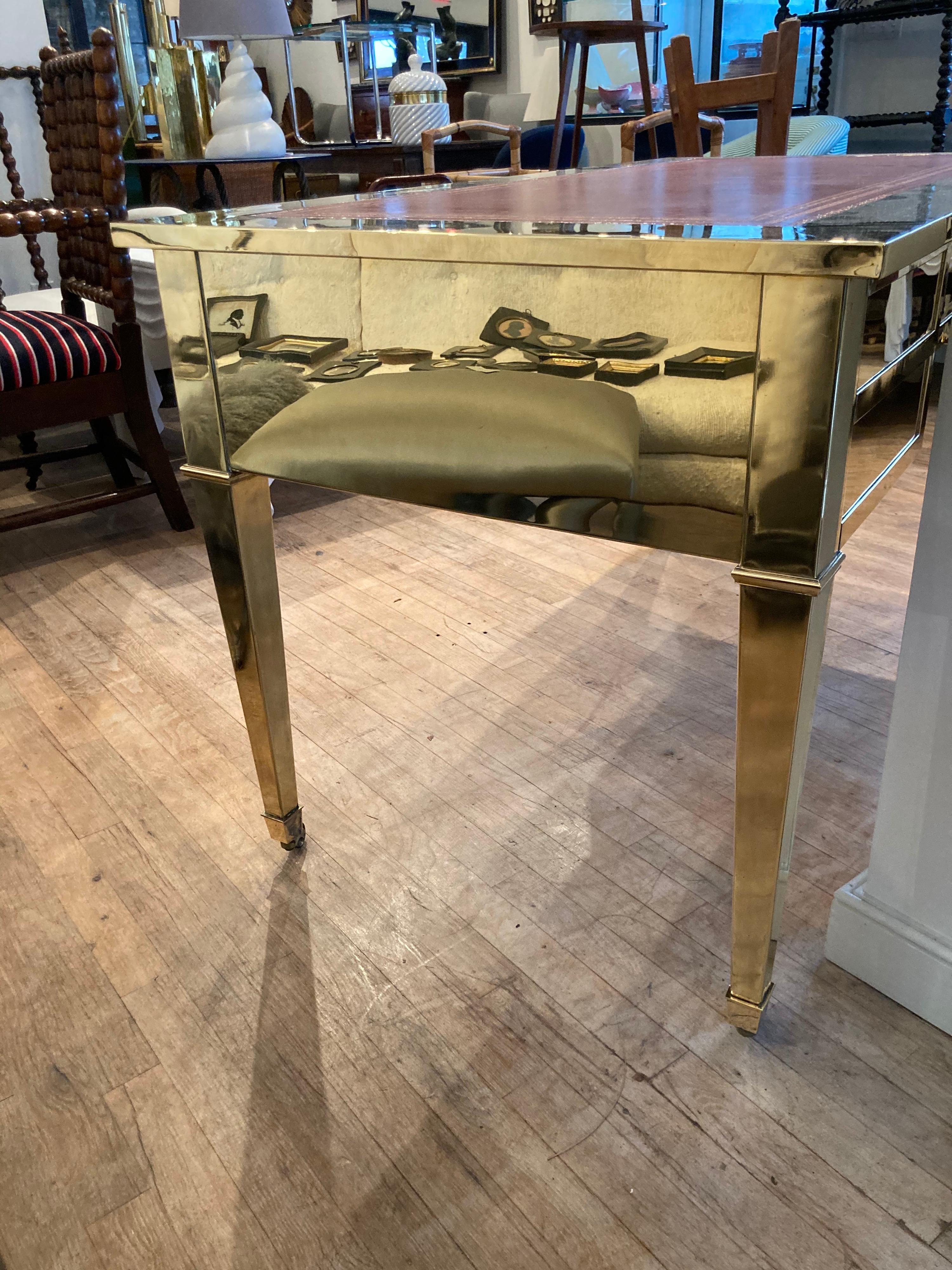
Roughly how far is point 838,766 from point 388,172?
4272mm

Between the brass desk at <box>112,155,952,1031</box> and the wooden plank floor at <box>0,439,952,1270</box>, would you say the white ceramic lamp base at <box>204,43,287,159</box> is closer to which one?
the wooden plank floor at <box>0,439,952,1270</box>

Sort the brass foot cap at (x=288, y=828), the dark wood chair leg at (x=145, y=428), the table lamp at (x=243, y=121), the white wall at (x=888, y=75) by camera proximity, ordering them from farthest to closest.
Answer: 1. the white wall at (x=888, y=75)
2. the table lamp at (x=243, y=121)
3. the dark wood chair leg at (x=145, y=428)
4. the brass foot cap at (x=288, y=828)

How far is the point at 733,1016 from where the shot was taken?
0.88 metres

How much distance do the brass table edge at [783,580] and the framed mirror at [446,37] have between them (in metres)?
5.56

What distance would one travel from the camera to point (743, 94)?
1.90 meters

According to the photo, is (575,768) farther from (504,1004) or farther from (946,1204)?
(946,1204)

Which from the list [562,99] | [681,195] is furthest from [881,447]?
[562,99]

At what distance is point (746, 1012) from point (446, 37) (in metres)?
6.16

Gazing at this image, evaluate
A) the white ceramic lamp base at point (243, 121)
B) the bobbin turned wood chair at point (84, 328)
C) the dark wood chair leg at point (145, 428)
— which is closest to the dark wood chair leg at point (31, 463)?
the bobbin turned wood chair at point (84, 328)

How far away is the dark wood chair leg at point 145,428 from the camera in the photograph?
1.99 m

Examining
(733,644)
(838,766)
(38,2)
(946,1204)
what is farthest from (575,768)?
(38,2)

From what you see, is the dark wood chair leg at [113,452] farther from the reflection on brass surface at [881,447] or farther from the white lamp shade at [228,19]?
the white lamp shade at [228,19]

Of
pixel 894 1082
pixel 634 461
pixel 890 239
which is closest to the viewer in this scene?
pixel 890 239

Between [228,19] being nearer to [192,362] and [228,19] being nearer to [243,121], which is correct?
[243,121]
